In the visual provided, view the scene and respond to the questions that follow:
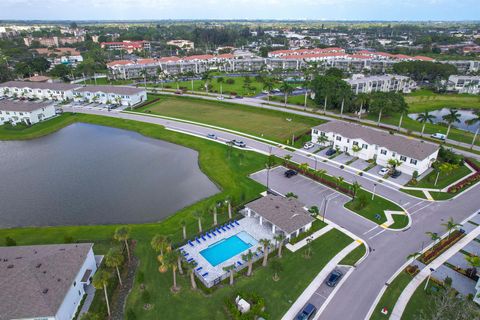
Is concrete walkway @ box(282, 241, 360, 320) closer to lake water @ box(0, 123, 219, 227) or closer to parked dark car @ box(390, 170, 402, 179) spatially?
parked dark car @ box(390, 170, 402, 179)

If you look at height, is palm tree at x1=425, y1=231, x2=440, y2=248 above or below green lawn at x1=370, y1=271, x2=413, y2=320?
above

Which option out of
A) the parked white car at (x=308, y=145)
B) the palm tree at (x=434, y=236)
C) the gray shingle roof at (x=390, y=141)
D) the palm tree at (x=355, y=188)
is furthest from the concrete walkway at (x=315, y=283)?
the parked white car at (x=308, y=145)

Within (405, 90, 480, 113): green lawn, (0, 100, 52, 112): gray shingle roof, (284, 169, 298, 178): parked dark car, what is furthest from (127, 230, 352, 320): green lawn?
(405, 90, 480, 113): green lawn

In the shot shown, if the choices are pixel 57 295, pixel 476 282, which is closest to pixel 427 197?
pixel 476 282

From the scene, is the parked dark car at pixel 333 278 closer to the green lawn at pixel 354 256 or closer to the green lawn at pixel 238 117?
the green lawn at pixel 354 256

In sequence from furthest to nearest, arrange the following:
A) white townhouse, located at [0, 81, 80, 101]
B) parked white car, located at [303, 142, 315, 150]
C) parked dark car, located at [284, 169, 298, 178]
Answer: white townhouse, located at [0, 81, 80, 101] < parked white car, located at [303, 142, 315, 150] < parked dark car, located at [284, 169, 298, 178]

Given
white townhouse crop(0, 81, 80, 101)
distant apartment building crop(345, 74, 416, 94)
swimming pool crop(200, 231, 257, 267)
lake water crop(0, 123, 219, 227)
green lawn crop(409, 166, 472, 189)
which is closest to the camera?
swimming pool crop(200, 231, 257, 267)

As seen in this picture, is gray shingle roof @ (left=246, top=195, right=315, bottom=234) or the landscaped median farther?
the landscaped median
